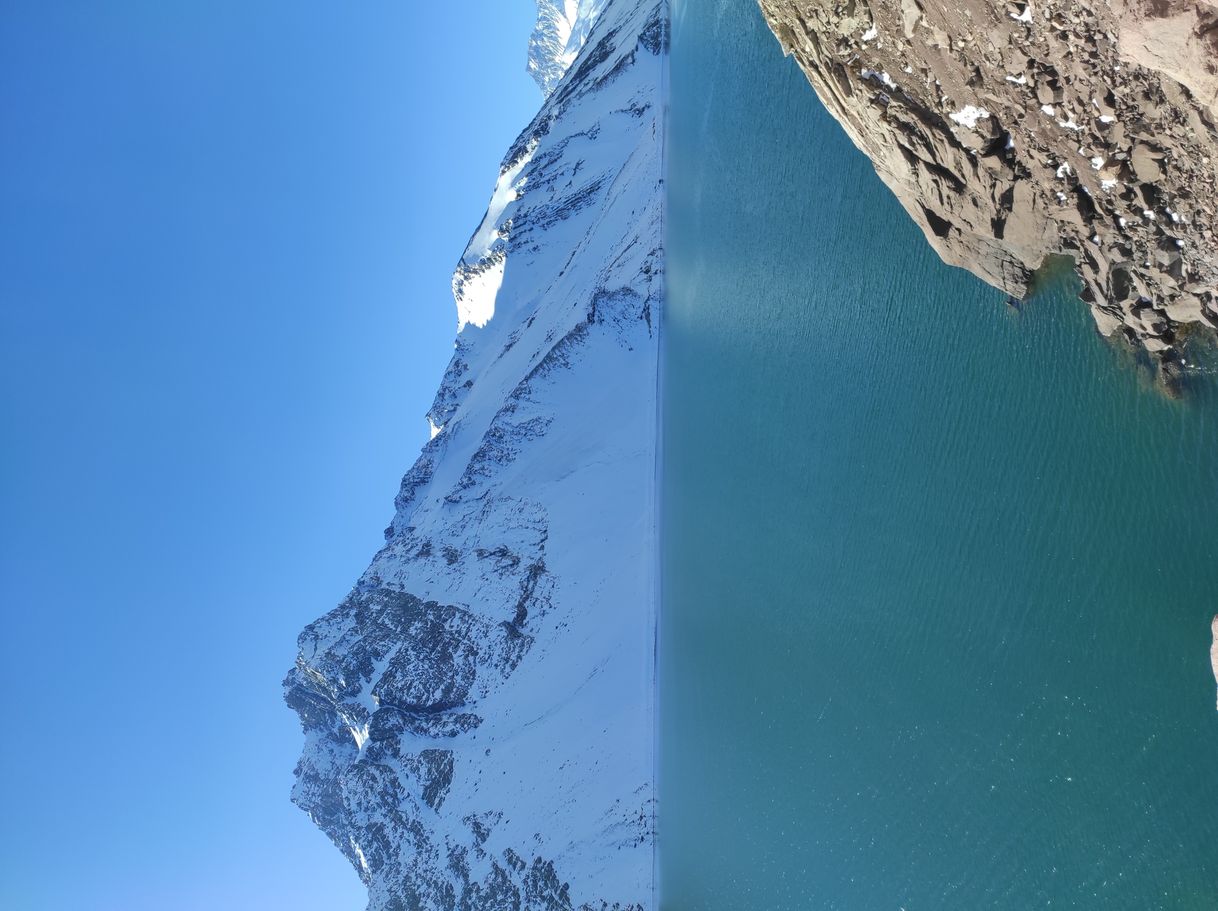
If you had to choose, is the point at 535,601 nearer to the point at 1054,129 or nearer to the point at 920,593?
the point at 920,593

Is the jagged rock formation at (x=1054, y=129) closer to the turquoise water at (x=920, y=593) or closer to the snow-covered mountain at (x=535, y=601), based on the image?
the turquoise water at (x=920, y=593)

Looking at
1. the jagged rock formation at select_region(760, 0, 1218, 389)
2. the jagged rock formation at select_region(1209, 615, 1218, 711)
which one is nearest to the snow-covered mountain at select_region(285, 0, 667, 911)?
the jagged rock formation at select_region(1209, 615, 1218, 711)

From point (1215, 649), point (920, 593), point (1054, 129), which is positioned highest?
point (1054, 129)

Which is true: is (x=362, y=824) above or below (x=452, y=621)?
below

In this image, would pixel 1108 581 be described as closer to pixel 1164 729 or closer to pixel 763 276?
pixel 1164 729

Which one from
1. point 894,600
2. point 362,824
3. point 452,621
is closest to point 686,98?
point 452,621

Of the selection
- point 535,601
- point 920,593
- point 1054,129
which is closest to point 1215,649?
point 920,593
